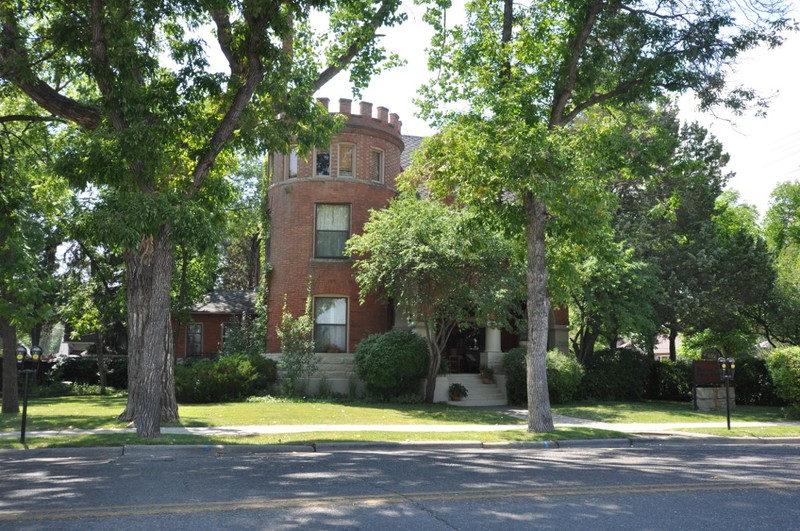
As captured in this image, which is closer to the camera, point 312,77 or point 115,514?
point 115,514

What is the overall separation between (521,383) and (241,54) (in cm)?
1490

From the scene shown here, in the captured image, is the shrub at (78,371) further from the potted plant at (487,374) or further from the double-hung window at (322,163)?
the potted plant at (487,374)

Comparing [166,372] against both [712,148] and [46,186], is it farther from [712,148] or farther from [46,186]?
[712,148]

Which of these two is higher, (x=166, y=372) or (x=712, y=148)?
(x=712, y=148)

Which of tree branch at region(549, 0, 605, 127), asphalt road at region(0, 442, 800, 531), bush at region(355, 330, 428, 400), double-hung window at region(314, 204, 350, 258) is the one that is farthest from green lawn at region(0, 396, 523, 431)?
tree branch at region(549, 0, 605, 127)

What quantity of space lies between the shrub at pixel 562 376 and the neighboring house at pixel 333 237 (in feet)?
9.06

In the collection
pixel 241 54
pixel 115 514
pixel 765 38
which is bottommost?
pixel 115 514

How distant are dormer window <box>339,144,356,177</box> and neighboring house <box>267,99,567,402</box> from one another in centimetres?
4

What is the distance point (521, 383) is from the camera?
23.1m

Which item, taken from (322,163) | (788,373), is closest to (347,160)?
(322,163)

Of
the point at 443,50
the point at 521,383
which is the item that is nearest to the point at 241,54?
the point at 443,50

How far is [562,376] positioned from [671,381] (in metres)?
6.77

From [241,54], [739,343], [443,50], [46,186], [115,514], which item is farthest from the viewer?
[739,343]

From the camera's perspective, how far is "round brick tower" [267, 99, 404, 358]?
24641 mm
